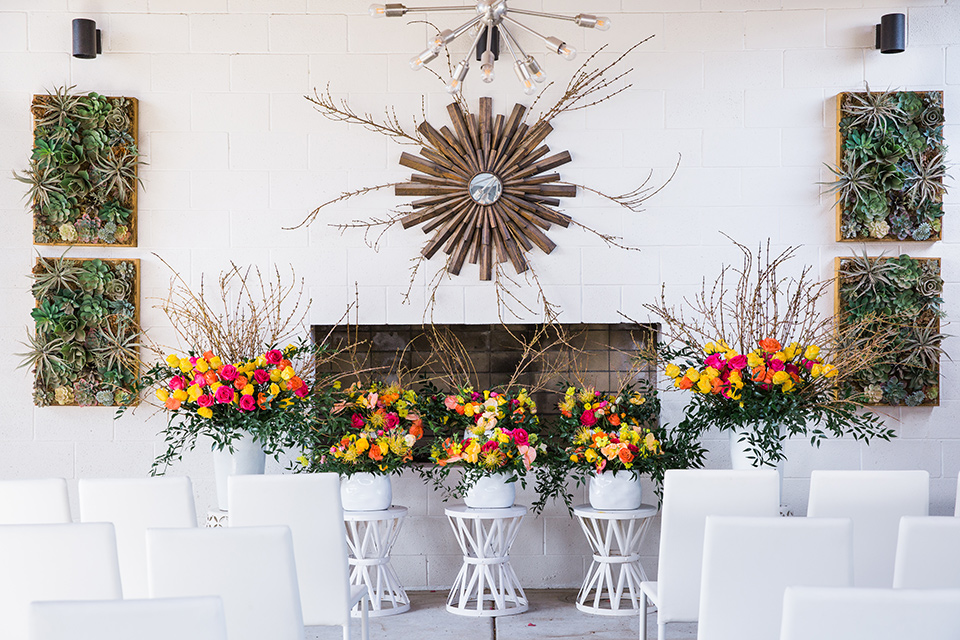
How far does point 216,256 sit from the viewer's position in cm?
405

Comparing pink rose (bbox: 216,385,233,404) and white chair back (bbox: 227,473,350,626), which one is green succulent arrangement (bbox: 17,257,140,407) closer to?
pink rose (bbox: 216,385,233,404)

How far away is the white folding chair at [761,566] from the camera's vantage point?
6.70 feet

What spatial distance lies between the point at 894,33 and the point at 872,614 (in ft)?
11.1

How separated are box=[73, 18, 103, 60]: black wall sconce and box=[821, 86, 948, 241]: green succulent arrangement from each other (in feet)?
11.7

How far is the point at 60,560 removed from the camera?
1.92 metres

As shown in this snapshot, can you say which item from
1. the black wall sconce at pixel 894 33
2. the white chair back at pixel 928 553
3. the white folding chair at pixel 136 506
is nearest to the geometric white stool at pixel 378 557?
the white folding chair at pixel 136 506

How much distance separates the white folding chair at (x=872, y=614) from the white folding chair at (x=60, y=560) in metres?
1.49

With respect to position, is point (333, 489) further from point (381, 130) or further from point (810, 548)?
point (381, 130)

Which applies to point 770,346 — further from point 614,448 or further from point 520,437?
point 520,437

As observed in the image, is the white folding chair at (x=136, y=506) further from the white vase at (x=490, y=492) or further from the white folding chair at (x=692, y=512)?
the white folding chair at (x=692, y=512)

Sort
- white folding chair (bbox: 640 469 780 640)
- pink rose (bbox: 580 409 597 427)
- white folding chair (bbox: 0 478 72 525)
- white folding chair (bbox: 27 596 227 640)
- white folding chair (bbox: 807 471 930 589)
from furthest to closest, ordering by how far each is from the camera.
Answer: pink rose (bbox: 580 409 597 427) → white folding chair (bbox: 807 471 930 589) → white folding chair (bbox: 640 469 780 640) → white folding chair (bbox: 0 478 72 525) → white folding chair (bbox: 27 596 227 640)

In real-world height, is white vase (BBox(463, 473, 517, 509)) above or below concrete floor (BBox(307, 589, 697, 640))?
above

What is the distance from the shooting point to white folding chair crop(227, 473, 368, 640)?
2.58 meters

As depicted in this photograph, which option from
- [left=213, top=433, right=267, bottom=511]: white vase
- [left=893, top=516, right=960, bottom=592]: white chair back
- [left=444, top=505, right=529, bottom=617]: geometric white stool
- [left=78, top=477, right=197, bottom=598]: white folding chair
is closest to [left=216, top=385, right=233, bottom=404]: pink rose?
[left=213, top=433, right=267, bottom=511]: white vase
